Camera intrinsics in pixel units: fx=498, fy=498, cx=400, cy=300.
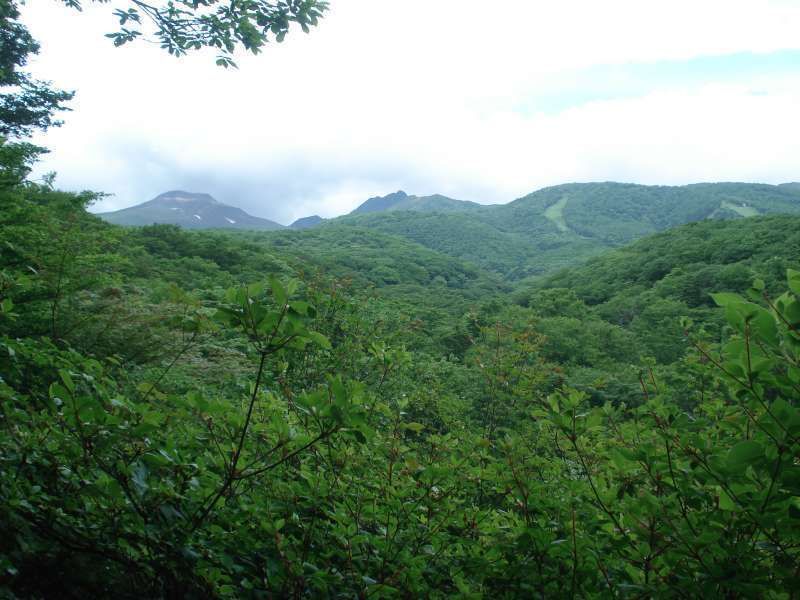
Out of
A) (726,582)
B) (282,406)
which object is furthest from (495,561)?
(282,406)

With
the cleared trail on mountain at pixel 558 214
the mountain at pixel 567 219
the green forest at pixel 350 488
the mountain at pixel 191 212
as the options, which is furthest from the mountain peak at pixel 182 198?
the green forest at pixel 350 488

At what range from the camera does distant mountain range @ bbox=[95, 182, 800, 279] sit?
107000 millimetres

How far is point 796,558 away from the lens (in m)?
1.37

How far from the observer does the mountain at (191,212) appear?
126 m

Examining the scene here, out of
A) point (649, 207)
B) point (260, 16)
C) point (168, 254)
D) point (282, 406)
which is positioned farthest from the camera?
point (649, 207)

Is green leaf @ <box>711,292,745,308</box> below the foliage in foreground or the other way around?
the other way around

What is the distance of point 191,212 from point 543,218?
98923 mm

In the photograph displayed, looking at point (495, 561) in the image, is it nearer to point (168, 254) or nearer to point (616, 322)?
point (168, 254)

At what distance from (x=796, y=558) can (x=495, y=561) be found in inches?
34.9

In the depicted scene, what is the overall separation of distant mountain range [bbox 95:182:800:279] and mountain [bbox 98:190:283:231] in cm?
28

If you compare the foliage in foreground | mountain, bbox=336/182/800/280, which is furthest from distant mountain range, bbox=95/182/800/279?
the foliage in foreground

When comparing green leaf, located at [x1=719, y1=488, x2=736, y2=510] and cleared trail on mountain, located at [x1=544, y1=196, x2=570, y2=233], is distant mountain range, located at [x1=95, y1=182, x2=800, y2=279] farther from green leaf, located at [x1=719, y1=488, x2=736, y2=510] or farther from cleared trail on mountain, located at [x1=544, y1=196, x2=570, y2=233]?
green leaf, located at [x1=719, y1=488, x2=736, y2=510]

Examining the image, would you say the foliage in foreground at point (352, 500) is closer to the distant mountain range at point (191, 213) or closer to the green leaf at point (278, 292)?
the green leaf at point (278, 292)

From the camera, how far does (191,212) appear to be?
14062cm
